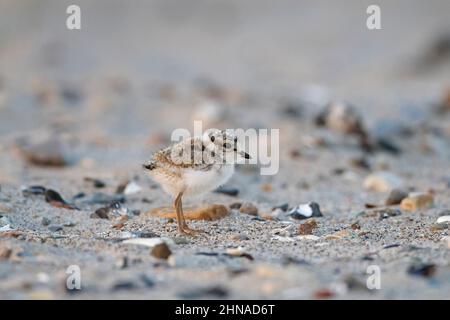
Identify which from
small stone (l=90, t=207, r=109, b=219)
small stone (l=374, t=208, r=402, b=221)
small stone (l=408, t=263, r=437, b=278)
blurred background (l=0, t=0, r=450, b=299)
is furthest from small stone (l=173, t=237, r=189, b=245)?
Result: small stone (l=374, t=208, r=402, b=221)

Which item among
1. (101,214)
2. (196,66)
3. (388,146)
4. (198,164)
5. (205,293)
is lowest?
(205,293)

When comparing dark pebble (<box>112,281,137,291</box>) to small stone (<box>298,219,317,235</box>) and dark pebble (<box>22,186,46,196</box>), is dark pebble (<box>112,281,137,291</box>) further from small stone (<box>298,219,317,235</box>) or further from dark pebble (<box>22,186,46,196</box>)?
dark pebble (<box>22,186,46,196</box>)

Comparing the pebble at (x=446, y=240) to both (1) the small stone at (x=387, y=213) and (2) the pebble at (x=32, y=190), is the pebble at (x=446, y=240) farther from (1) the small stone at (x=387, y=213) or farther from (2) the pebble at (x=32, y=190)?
(2) the pebble at (x=32, y=190)

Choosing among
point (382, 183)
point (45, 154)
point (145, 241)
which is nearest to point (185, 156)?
point (145, 241)

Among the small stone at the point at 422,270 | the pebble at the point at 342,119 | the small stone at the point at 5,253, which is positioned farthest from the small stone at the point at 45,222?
the pebble at the point at 342,119

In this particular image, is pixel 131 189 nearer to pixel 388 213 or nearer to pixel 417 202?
pixel 388 213
